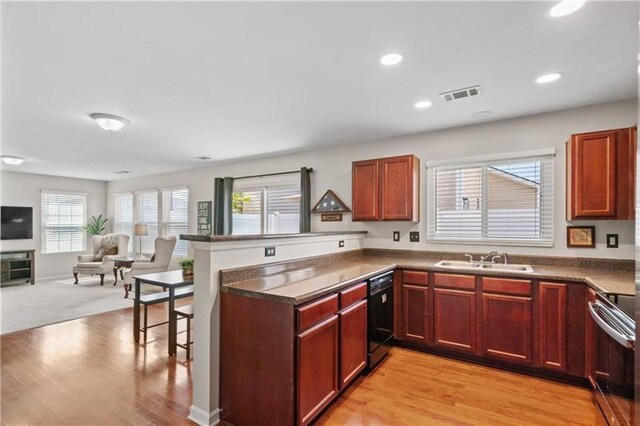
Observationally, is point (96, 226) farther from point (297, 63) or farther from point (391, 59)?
point (391, 59)

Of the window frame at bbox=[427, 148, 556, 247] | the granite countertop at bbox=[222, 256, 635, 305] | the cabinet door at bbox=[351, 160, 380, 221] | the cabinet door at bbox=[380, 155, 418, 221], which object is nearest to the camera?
the granite countertop at bbox=[222, 256, 635, 305]

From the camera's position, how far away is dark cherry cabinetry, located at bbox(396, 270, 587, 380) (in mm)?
2666

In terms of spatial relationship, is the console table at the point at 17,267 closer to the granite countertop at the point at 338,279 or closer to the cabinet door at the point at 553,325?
the granite countertop at the point at 338,279

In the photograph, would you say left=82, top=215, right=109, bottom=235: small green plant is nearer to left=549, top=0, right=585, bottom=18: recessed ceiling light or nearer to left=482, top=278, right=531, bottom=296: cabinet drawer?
left=482, top=278, right=531, bottom=296: cabinet drawer

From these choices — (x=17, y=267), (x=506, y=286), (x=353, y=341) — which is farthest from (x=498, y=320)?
(x=17, y=267)

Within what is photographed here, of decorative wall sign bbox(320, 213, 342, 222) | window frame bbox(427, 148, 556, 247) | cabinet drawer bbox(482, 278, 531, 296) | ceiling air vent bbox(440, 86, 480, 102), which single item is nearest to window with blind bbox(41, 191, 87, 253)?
decorative wall sign bbox(320, 213, 342, 222)

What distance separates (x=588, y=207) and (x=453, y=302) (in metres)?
1.50

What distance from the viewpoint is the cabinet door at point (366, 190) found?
3.97 metres

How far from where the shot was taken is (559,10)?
68.9 inches

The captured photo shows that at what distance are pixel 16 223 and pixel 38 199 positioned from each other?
0.69 meters

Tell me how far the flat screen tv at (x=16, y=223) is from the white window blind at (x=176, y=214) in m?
3.05

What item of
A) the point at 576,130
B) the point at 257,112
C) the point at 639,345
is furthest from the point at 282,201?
the point at 639,345

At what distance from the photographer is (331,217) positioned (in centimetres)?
473

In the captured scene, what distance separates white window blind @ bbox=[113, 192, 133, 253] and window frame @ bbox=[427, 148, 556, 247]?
294 inches
